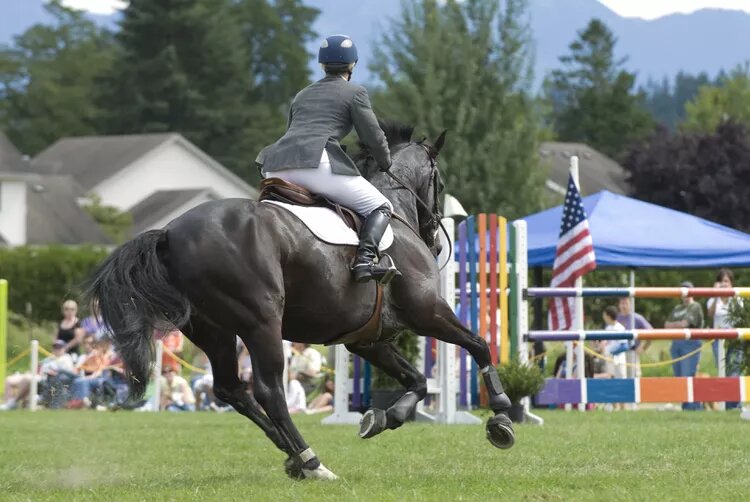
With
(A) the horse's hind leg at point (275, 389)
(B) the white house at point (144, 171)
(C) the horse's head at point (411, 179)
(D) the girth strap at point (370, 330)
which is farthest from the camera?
(B) the white house at point (144, 171)

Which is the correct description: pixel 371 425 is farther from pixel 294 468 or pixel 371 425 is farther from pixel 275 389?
pixel 275 389

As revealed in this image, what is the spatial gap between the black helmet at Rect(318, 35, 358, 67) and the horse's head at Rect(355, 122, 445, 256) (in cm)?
80

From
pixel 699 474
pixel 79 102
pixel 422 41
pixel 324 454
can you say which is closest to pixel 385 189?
pixel 324 454

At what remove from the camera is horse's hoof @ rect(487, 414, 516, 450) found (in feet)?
29.2

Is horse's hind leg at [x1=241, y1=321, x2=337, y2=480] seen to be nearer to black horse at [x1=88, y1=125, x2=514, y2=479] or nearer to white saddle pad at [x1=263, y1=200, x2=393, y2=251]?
black horse at [x1=88, y1=125, x2=514, y2=479]

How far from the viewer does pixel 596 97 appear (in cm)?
9231

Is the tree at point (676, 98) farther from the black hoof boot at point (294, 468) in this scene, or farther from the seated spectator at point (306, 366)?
the black hoof boot at point (294, 468)

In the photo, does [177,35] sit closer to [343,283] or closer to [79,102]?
[79,102]

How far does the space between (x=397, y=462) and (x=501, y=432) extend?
33.6 inches

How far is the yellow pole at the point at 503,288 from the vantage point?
13.9m

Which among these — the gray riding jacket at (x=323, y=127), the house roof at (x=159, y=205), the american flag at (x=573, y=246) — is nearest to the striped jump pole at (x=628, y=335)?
the american flag at (x=573, y=246)

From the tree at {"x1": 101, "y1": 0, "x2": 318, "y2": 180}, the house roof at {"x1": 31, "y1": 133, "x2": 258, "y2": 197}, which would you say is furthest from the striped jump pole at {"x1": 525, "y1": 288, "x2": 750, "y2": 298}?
the tree at {"x1": 101, "y1": 0, "x2": 318, "y2": 180}

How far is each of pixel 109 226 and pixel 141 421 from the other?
4735 centimetres

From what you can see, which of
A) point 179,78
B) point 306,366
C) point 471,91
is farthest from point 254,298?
point 179,78
